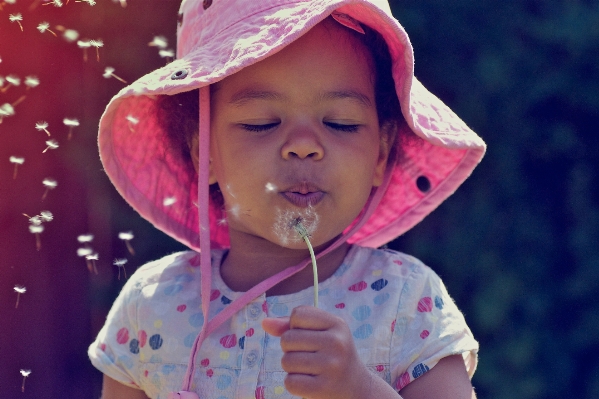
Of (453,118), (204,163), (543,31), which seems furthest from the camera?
(543,31)

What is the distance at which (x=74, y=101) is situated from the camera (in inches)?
94.7

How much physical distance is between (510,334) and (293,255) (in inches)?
33.3

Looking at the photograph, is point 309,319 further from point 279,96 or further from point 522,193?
point 522,193

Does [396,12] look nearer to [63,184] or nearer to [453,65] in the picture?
[453,65]

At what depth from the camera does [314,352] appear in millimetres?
1118

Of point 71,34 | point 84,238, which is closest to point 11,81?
point 71,34

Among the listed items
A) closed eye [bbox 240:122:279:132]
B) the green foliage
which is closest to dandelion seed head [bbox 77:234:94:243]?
closed eye [bbox 240:122:279:132]

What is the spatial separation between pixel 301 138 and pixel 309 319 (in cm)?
36

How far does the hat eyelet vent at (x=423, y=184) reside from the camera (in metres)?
1.75

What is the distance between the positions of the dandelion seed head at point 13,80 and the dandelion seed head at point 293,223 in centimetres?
109

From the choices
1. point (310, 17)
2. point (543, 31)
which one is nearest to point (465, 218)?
point (543, 31)

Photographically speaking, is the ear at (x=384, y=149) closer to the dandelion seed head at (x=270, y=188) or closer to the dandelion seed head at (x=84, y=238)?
the dandelion seed head at (x=270, y=188)

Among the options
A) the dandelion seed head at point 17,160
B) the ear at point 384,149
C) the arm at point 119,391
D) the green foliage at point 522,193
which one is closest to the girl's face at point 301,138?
the ear at point 384,149

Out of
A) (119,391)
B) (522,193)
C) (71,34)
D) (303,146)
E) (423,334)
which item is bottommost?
(119,391)
